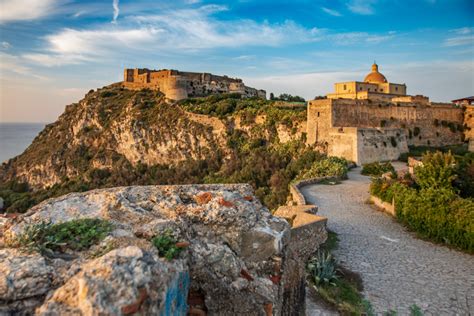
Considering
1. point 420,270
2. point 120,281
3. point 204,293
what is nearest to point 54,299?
point 120,281

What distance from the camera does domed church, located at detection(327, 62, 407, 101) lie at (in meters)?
37.4

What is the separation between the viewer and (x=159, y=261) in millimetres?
2246

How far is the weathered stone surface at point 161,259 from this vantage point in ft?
6.37

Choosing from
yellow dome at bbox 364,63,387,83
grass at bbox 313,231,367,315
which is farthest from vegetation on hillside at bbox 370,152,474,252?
yellow dome at bbox 364,63,387,83

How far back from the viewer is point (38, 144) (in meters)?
60.0

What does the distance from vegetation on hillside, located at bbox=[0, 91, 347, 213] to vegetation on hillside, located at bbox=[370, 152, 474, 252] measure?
5658mm

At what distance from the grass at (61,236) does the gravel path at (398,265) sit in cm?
525

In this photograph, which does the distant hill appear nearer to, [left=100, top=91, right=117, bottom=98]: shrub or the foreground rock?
[left=100, top=91, right=117, bottom=98]: shrub

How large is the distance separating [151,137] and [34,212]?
43.6m

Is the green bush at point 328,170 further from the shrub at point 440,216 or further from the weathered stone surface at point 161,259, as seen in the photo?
the weathered stone surface at point 161,259

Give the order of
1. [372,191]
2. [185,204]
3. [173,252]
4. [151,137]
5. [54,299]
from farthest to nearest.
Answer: [151,137] → [372,191] → [185,204] → [173,252] → [54,299]

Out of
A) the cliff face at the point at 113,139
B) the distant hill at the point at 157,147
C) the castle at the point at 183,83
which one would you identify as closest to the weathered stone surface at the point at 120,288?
the distant hill at the point at 157,147

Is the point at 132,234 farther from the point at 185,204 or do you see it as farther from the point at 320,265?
the point at 320,265

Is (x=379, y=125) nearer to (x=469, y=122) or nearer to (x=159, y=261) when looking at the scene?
(x=469, y=122)
